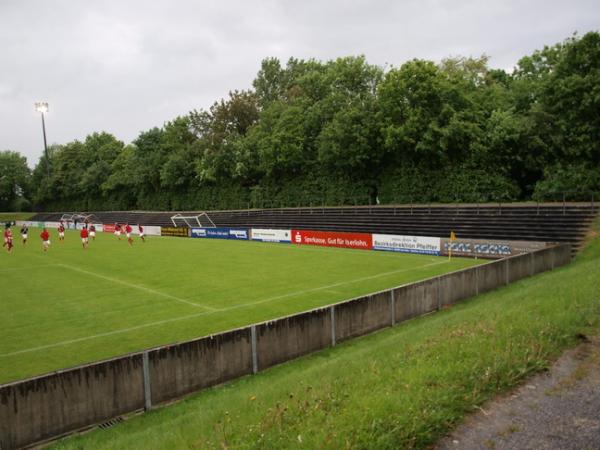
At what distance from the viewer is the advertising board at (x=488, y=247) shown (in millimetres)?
24934

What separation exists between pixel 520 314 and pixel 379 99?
40872mm

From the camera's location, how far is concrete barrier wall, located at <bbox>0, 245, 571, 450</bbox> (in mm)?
7492

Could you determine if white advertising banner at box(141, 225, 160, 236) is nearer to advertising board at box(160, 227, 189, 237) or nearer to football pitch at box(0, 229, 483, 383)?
advertising board at box(160, 227, 189, 237)

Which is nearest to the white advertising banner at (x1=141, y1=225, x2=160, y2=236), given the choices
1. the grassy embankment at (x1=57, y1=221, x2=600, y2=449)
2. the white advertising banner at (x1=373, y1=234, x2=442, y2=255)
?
the white advertising banner at (x1=373, y1=234, x2=442, y2=255)

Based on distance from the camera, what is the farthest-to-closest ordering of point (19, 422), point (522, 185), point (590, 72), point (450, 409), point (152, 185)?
point (152, 185), point (522, 185), point (590, 72), point (19, 422), point (450, 409)

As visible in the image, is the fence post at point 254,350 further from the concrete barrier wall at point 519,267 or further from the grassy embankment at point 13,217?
the grassy embankment at point 13,217

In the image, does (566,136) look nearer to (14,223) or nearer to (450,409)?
(450,409)

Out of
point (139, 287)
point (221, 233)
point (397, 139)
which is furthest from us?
point (221, 233)

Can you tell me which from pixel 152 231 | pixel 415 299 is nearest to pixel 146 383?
pixel 415 299

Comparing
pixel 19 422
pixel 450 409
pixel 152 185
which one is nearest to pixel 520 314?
pixel 450 409

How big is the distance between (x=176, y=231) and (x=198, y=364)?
45.6 m

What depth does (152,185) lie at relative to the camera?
3403 inches

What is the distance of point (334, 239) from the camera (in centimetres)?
3575

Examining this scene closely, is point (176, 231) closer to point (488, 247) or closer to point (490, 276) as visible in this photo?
point (488, 247)
